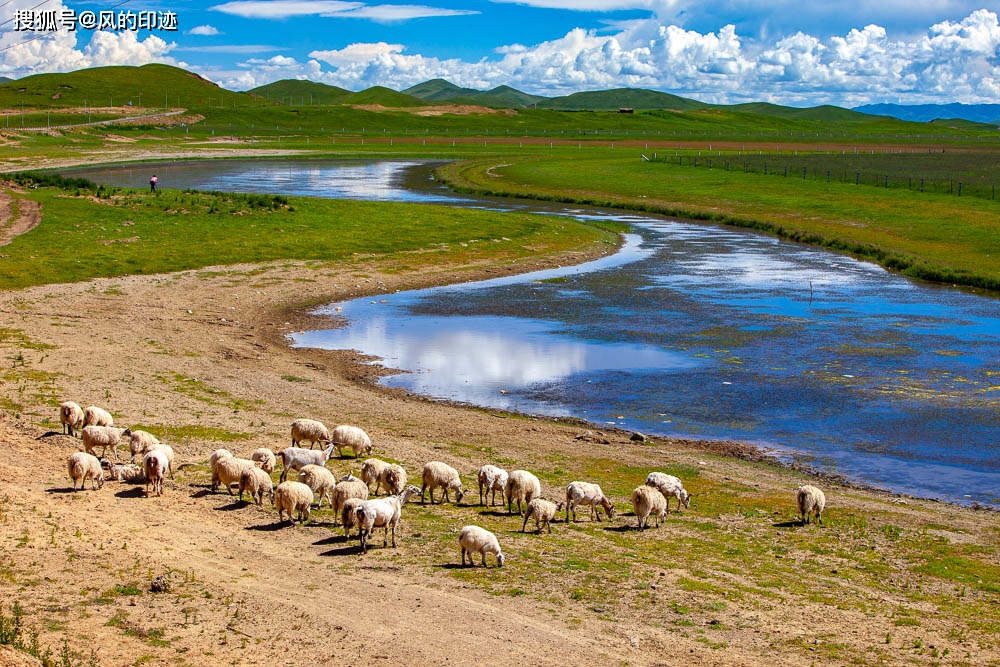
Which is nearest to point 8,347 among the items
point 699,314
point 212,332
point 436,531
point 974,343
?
point 212,332

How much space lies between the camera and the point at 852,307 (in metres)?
45.6

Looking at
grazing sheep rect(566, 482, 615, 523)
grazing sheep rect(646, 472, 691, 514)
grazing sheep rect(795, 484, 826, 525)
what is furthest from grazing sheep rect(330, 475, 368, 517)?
grazing sheep rect(795, 484, 826, 525)

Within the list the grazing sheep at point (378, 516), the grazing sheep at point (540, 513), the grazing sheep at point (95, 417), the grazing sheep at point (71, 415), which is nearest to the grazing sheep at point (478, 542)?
the grazing sheep at point (378, 516)

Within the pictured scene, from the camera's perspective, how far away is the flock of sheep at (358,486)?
59.3ft

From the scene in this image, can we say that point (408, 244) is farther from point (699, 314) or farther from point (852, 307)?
point (852, 307)

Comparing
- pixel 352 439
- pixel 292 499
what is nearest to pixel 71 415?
pixel 352 439

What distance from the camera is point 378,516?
1714 centimetres

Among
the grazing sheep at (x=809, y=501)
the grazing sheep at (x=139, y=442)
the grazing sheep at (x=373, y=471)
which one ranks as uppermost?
the grazing sheep at (x=139, y=442)

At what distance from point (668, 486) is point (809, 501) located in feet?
9.07

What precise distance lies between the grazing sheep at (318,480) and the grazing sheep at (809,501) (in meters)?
9.14

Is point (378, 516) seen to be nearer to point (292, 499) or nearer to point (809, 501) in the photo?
point (292, 499)

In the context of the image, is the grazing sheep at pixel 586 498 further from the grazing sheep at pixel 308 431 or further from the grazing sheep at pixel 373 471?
the grazing sheep at pixel 308 431

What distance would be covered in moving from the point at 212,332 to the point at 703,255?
3394 centimetres

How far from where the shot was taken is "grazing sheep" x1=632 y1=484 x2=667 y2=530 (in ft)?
62.6
